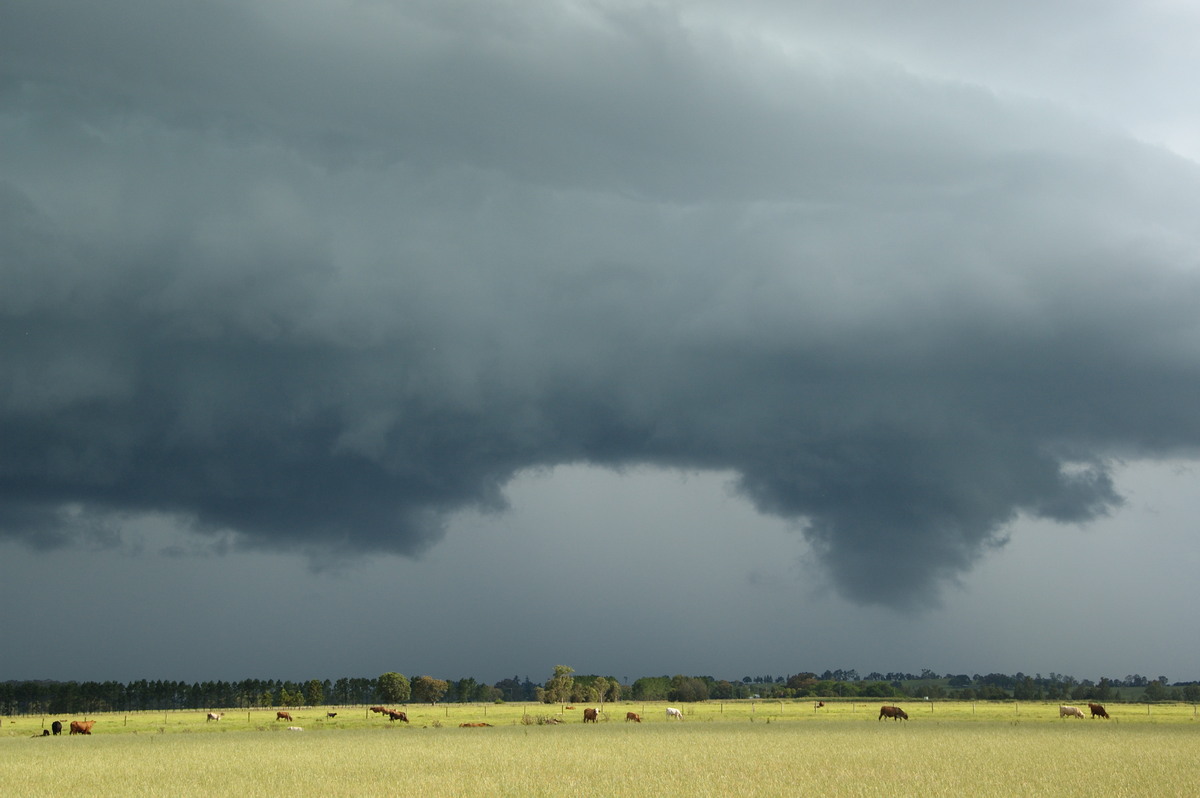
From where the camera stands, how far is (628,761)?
54.5m

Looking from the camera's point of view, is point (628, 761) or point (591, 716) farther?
point (591, 716)

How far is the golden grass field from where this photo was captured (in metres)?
42.1

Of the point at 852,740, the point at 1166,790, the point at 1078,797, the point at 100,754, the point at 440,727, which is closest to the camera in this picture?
the point at 1078,797

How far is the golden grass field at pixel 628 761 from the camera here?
42.1 m

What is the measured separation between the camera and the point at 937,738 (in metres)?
73.0

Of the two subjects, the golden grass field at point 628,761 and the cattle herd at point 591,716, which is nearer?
the golden grass field at point 628,761

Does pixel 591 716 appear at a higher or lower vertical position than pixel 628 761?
lower

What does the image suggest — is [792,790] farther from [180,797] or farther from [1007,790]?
[180,797]

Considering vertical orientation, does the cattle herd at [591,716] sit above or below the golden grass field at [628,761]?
below

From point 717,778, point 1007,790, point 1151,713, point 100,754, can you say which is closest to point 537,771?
point 717,778

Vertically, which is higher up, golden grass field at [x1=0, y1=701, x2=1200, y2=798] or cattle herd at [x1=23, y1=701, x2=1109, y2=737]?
golden grass field at [x1=0, y1=701, x2=1200, y2=798]

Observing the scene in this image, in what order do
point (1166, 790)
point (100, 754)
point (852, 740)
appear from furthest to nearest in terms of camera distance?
point (852, 740) < point (100, 754) < point (1166, 790)

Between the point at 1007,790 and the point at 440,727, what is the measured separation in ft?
234

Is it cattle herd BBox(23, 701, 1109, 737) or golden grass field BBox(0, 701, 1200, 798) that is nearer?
golden grass field BBox(0, 701, 1200, 798)
